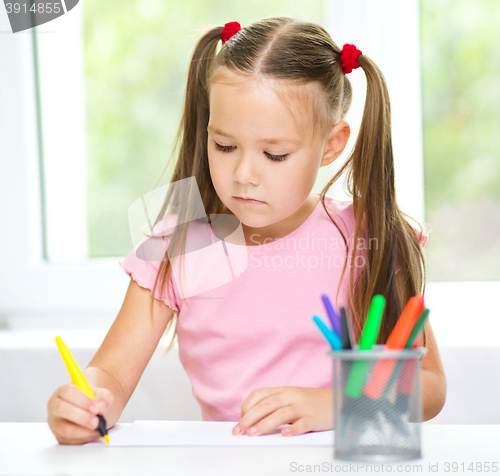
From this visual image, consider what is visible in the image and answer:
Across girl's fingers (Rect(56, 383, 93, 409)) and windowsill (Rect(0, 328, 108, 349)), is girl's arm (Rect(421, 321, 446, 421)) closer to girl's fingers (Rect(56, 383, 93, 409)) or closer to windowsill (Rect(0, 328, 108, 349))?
girl's fingers (Rect(56, 383, 93, 409))

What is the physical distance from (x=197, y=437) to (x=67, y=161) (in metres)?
0.90

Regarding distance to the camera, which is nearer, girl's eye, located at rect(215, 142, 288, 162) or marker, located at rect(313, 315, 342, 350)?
marker, located at rect(313, 315, 342, 350)

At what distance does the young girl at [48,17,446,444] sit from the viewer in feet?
2.23

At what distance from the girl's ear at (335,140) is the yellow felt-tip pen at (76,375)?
1.33 feet

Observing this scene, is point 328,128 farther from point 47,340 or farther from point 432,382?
point 47,340

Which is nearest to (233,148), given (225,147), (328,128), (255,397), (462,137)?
(225,147)

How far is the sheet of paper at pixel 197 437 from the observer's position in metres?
0.48

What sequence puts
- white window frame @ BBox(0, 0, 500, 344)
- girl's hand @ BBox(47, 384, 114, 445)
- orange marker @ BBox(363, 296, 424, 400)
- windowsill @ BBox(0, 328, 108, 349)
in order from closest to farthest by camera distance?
1. orange marker @ BBox(363, 296, 424, 400)
2. girl's hand @ BBox(47, 384, 114, 445)
3. windowsill @ BBox(0, 328, 108, 349)
4. white window frame @ BBox(0, 0, 500, 344)

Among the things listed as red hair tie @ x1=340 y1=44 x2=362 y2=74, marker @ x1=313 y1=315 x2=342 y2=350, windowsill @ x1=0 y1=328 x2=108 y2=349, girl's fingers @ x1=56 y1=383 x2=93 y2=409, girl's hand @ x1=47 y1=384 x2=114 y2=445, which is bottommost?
windowsill @ x1=0 y1=328 x2=108 y2=349

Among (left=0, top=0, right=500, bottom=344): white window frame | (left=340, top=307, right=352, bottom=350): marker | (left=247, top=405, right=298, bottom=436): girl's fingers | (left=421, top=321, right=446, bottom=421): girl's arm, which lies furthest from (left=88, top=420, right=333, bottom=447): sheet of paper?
(left=0, top=0, right=500, bottom=344): white window frame

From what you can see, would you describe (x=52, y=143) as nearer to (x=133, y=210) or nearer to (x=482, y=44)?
(x=133, y=210)

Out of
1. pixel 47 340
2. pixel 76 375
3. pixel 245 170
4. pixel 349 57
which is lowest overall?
pixel 47 340

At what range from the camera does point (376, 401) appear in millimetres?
390

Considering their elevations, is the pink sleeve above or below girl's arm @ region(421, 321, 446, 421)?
above
